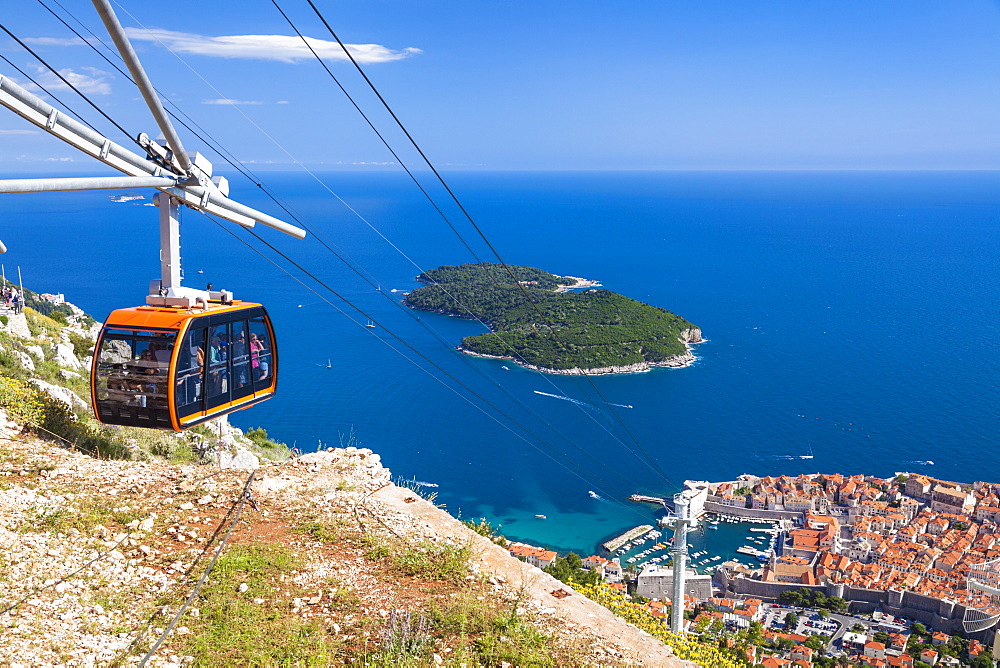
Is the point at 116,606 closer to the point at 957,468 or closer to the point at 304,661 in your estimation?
the point at 304,661

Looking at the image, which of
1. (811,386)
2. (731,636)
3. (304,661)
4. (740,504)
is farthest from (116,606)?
(811,386)

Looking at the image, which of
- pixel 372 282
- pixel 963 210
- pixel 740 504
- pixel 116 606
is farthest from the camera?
pixel 963 210

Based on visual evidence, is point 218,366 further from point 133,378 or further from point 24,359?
point 24,359

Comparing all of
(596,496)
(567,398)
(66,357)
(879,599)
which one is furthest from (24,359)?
(567,398)

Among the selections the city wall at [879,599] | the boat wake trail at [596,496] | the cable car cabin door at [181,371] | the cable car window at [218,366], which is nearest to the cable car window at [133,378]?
the cable car cabin door at [181,371]

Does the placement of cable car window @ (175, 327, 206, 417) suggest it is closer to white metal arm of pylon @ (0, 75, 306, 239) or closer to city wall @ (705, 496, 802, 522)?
white metal arm of pylon @ (0, 75, 306, 239)

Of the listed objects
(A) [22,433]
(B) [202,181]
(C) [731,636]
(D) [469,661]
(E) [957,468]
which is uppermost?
(E) [957,468]

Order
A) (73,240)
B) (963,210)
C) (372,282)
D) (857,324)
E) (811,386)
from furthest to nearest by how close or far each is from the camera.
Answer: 1. (963,210)
2. (73,240)
3. (372,282)
4. (857,324)
5. (811,386)
